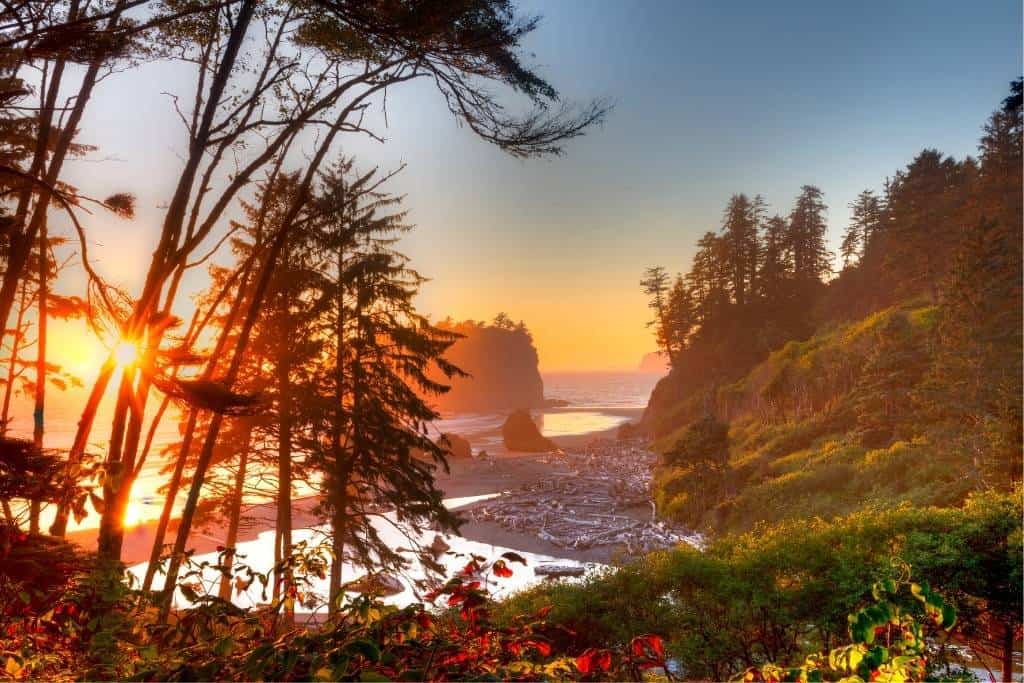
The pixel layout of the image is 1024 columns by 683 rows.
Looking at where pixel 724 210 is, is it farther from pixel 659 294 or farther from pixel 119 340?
pixel 119 340

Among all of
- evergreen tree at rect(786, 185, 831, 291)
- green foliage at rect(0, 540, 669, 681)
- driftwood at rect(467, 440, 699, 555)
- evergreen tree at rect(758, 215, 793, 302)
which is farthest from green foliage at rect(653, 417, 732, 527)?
green foliage at rect(0, 540, 669, 681)

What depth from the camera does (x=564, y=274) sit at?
6.40 metres

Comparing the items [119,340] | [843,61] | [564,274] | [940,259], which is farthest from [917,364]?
[119,340]

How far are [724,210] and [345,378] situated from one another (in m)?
5.78

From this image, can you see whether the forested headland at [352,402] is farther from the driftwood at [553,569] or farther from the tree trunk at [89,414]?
the driftwood at [553,569]

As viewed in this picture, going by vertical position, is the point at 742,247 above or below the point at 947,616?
above

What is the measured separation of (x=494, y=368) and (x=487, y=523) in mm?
4069

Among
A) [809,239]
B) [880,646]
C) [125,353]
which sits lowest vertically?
[880,646]

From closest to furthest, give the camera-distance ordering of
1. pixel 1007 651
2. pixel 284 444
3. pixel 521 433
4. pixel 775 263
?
pixel 1007 651 → pixel 284 444 → pixel 521 433 → pixel 775 263

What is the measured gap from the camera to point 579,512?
12531 millimetres

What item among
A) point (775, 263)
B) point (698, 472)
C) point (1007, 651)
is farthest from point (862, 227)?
point (1007, 651)

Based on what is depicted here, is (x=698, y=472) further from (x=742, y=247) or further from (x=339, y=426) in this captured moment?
(x=339, y=426)

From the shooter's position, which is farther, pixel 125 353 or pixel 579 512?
pixel 579 512

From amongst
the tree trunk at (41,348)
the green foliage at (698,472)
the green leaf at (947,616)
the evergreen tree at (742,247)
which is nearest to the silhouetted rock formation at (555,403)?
the green foliage at (698,472)
